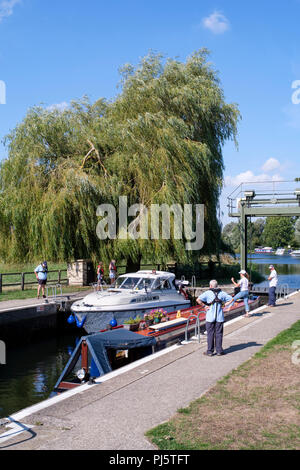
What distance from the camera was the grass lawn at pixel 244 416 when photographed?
559 centimetres

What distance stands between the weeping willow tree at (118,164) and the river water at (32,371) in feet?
17.9

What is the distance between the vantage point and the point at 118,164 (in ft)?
78.3

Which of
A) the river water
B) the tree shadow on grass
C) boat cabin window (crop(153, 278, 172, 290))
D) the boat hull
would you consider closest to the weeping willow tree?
boat cabin window (crop(153, 278, 172, 290))

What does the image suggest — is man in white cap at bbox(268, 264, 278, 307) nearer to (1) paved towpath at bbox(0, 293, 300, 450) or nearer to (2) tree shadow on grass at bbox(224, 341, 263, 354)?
(2) tree shadow on grass at bbox(224, 341, 263, 354)

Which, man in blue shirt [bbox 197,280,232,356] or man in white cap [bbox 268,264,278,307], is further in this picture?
man in white cap [bbox 268,264,278,307]

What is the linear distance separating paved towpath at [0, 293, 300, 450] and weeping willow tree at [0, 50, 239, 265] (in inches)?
493

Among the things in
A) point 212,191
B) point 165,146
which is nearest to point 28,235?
point 165,146

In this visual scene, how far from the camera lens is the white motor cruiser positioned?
16.6 metres

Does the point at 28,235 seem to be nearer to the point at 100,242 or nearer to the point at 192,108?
the point at 100,242

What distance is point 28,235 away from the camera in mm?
22109

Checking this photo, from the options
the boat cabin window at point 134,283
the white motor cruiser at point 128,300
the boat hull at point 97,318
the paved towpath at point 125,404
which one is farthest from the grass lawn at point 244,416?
the boat cabin window at point 134,283

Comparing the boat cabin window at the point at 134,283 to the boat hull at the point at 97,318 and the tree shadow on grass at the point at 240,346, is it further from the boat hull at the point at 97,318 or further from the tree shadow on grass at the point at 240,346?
the tree shadow on grass at the point at 240,346

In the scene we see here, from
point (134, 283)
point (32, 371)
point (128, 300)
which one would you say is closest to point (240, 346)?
point (128, 300)
